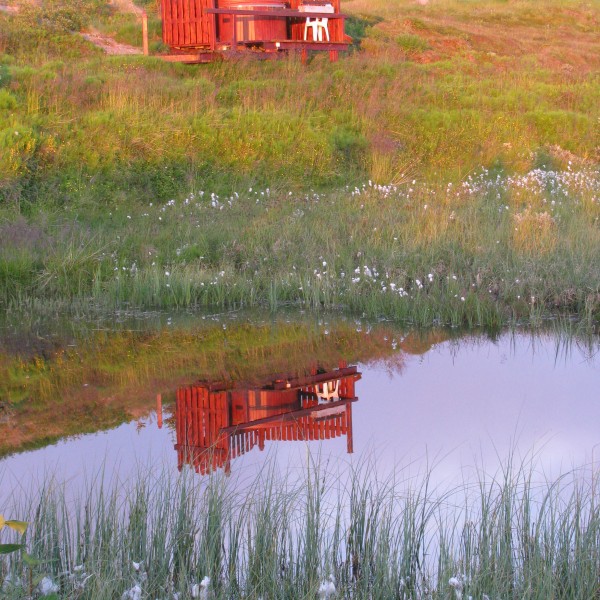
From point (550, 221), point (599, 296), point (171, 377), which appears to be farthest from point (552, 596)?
point (550, 221)

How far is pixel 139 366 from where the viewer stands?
899cm

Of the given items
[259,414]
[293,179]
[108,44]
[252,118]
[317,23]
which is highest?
[317,23]

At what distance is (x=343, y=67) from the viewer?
21.0 metres

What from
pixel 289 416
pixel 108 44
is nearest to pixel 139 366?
pixel 289 416

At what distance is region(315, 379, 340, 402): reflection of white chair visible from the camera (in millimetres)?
7930

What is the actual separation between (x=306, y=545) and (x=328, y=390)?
3.42m

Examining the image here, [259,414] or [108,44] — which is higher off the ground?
[108,44]

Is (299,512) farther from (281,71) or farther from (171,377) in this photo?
(281,71)

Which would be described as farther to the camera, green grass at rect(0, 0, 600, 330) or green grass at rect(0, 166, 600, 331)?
green grass at rect(0, 0, 600, 330)

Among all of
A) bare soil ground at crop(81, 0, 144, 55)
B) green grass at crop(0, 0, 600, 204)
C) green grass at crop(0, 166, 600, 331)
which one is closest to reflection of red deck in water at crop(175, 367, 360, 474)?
green grass at crop(0, 166, 600, 331)

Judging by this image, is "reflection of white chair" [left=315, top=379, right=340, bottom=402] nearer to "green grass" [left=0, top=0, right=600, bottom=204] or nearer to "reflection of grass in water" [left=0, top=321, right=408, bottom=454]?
"reflection of grass in water" [left=0, top=321, right=408, bottom=454]

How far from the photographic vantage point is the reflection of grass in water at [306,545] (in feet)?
14.6

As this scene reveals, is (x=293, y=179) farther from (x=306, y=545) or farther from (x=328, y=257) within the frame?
(x=306, y=545)

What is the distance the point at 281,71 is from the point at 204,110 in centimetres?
321
